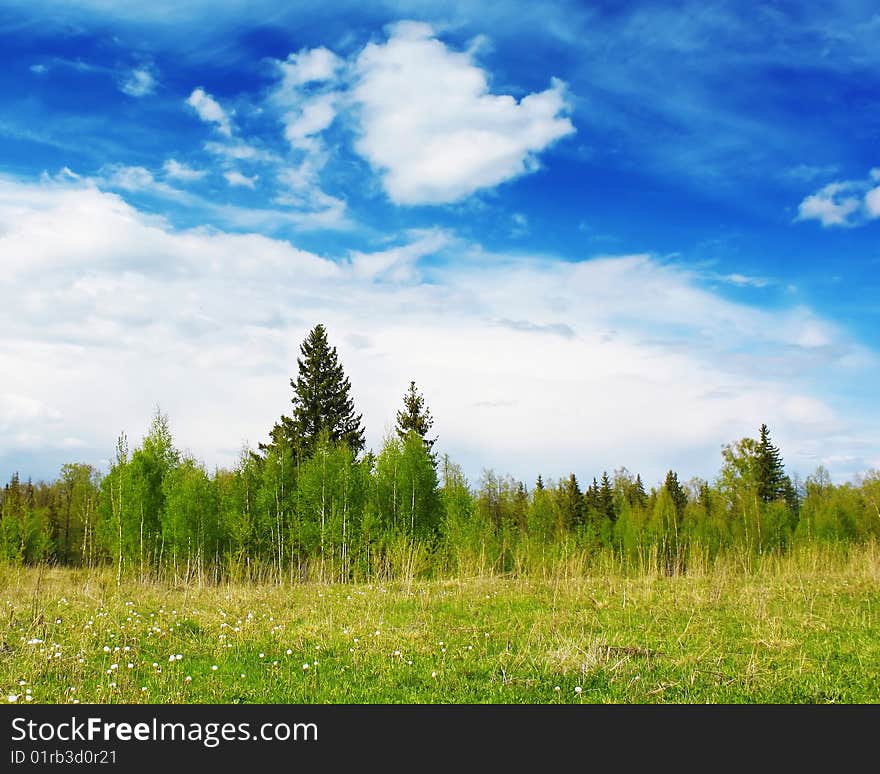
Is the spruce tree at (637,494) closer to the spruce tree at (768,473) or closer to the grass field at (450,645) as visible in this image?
the spruce tree at (768,473)

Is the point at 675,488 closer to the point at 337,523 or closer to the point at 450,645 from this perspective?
the point at 337,523

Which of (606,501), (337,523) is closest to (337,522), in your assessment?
(337,523)

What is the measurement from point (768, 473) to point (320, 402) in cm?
2651

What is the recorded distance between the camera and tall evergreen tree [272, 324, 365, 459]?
137ft

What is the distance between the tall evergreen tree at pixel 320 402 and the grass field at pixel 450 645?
27.4 meters

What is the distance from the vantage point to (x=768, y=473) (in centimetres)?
4016

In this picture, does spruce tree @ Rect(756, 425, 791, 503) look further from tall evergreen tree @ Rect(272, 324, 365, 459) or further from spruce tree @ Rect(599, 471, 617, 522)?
tall evergreen tree @ Rect(272, 324, 365, 459)

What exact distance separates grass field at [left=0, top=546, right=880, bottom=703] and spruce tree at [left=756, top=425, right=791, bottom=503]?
27871 millimetres

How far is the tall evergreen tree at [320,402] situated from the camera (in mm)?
41625

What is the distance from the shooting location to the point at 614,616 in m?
11.3

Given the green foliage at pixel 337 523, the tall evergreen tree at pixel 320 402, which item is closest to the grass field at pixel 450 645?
the green foliage at pixel 337 523

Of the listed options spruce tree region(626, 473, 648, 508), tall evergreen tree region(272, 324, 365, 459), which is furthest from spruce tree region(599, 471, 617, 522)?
tall evergreen tree region(272, 324, 365, 459)
